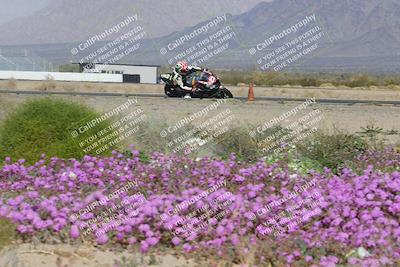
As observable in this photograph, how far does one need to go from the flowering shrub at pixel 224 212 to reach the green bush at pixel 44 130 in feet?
5.45

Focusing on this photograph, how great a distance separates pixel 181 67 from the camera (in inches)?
923

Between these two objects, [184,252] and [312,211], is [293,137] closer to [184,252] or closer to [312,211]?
[312,211]

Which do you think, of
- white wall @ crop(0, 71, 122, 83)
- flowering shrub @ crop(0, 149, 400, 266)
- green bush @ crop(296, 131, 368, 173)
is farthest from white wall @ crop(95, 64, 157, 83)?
flowering shrub @ crop(0, 149, 400, 266)

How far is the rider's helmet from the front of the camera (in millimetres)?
23219

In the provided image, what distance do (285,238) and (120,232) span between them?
5.02ft

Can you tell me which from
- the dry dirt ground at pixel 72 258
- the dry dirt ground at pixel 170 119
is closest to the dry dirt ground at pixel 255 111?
the dry dirt ground at pixel 170 119

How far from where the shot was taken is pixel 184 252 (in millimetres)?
5840

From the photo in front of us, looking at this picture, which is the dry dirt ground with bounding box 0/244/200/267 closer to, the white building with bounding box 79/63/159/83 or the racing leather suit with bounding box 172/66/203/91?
the racing leather suit with bounding box 172/66/203/91

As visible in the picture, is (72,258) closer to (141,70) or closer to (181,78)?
(181,78)

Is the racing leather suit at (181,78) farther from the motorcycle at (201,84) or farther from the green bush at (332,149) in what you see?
the green bush at (332,149)

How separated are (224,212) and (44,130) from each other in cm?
453

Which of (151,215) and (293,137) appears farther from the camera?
(293,137)

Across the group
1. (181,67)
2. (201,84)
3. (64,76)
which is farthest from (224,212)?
(64,76)

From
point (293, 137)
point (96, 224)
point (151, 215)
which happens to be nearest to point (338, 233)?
point (151, 215)
